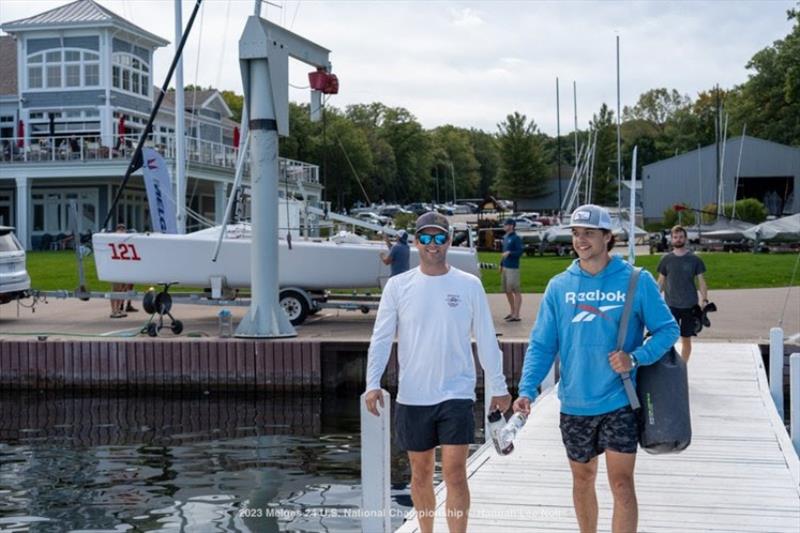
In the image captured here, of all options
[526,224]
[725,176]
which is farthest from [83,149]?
[725,176]

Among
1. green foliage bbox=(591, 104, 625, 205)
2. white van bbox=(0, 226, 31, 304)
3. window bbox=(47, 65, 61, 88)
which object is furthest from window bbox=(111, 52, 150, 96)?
green foliage bbox=(591, 104, 625, 205)

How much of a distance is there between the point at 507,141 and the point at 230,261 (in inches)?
3005

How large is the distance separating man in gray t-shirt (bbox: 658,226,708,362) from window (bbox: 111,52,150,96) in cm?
4391

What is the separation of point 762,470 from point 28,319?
16328mm

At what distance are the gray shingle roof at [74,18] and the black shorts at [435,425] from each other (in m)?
47.9

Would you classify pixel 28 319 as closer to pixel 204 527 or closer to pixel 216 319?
pixel 216 319

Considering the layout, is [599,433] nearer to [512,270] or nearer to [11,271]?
[512,270]

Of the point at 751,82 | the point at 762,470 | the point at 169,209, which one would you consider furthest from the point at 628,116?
the point at 762,470

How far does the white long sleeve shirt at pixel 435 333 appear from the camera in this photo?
237 inches

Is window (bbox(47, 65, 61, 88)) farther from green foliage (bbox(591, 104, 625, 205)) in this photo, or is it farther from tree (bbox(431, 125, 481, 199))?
tree (bbox(431, 125, 481, 199))

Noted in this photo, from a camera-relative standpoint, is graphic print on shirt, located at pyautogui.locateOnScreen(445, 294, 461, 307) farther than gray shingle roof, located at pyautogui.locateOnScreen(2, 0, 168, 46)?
No

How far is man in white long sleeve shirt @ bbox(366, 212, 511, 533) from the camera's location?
6.02m

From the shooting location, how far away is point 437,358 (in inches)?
237

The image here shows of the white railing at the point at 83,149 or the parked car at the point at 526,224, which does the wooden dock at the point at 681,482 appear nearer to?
the white railing at the point at 83,149
